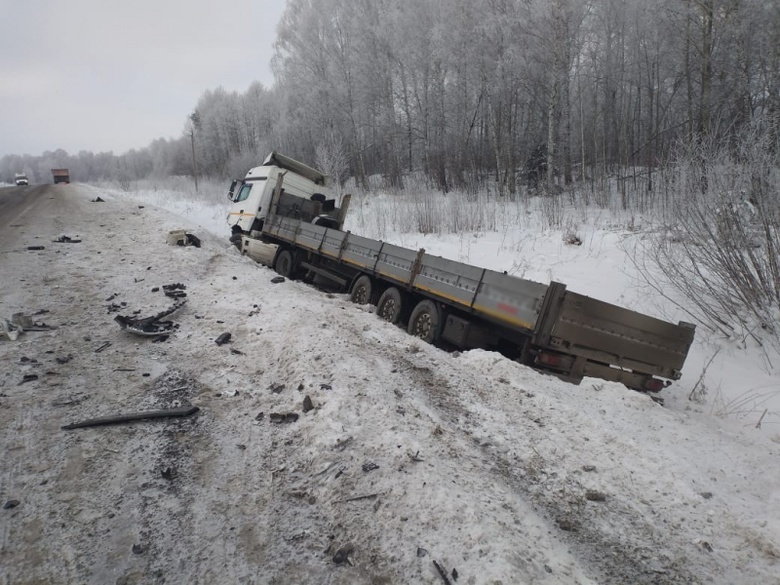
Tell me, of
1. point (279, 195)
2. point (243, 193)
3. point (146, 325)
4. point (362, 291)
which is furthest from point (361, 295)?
point (243, 193)

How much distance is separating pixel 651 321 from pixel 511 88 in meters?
18.1

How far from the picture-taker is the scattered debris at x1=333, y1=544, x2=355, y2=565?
203cm

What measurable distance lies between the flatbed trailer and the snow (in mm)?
371

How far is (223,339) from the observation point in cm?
457

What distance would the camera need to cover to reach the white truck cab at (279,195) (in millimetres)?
11008

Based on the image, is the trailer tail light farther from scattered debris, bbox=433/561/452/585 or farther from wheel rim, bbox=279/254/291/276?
wheel rim, bbox=279/254/291/276

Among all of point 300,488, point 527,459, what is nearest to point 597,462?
point 527,459

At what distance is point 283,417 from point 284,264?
7.32m

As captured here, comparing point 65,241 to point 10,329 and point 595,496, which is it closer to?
point 10,329

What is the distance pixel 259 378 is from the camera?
3811 millimetres

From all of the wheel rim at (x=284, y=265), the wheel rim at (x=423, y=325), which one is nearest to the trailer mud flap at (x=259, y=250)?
the wheel rim at (x=284, y=265)

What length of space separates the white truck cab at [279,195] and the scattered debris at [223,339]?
6.32m

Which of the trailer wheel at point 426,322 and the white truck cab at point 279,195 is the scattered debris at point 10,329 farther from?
the white truck cab at point 279,195

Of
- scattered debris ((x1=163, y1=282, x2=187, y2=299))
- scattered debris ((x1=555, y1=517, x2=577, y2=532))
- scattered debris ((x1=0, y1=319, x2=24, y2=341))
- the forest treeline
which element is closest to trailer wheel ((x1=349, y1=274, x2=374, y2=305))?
scattered debris ((x1=163, y1=282, x2=187, y2=299))
